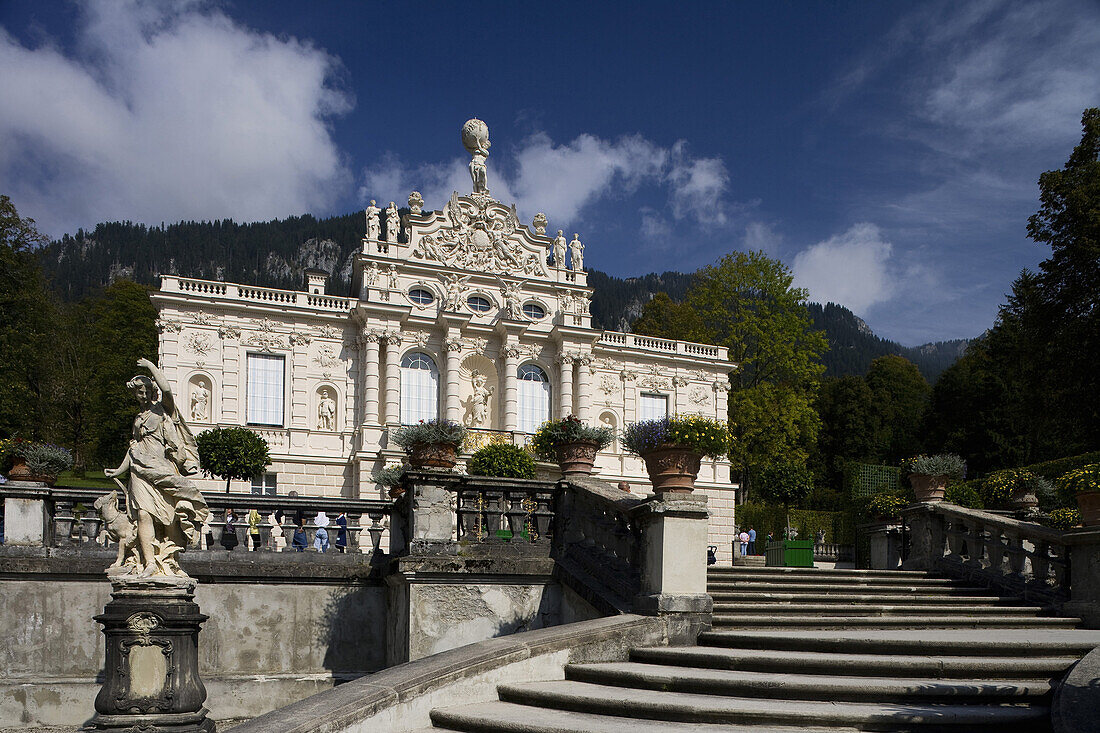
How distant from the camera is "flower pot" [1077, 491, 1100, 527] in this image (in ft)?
29.8

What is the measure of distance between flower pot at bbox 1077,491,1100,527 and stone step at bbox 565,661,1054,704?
4.05 m

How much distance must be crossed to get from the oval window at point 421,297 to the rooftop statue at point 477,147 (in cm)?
558

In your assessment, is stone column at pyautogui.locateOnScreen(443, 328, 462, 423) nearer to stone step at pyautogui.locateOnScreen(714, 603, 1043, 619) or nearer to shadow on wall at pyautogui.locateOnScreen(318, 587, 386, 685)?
shadow on wall at pyautogui.locateOnScreen(318, 587, 386, 685)

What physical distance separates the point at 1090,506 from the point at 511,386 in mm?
26697

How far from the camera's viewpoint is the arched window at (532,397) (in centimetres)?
3538

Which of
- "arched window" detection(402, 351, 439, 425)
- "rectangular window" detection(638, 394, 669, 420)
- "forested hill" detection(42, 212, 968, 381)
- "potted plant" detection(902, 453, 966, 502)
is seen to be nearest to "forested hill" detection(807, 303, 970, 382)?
"forested hill" detection(42, 212, 968, 381)

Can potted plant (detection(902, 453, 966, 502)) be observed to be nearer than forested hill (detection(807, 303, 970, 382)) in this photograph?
Yes

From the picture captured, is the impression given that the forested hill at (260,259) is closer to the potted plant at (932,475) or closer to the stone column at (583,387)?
the stone column at (583,387)

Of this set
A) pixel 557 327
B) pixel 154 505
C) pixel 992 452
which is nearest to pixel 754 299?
pixel 557 327

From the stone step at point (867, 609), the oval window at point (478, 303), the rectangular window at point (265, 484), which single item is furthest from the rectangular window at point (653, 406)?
the stone step at point (867, 609)

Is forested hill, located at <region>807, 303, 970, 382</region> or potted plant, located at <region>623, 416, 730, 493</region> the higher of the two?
forested hill, located at <region>807, 303, 970, 382</region>

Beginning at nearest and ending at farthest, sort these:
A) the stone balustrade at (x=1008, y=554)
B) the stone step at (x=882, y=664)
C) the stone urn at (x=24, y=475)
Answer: the stone step at (x=882, y=664) < the stone balustrade at (x=1008, y=554) < the stone urn at (x=24, y=475)

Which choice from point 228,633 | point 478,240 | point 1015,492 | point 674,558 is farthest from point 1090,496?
point 478,240

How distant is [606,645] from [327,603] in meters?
4.53
